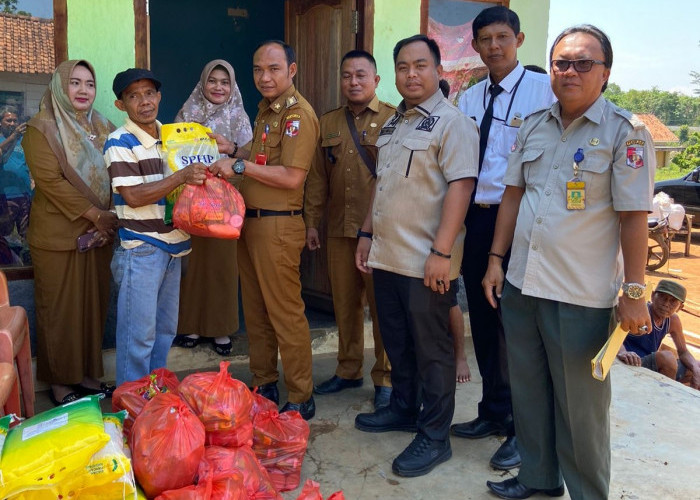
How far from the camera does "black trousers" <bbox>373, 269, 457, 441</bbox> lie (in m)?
3.18

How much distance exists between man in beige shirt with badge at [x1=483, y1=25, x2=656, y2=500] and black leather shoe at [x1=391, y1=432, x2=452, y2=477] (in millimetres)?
545

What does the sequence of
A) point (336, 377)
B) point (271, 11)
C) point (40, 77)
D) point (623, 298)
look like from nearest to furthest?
point (623, 298), point (40, 77), point (336, 377), point (271, 11)

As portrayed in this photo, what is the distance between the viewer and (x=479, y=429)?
11.7ft

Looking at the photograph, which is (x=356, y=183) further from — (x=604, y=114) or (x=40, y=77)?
(x=40, y=77)

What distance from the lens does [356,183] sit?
3.95 metres

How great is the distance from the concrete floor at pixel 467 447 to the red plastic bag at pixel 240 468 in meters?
0.38

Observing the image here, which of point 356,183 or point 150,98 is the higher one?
point 150,98

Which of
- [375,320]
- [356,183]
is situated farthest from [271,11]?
[375,320]

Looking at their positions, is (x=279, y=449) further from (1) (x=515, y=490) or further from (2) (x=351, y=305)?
(2) (x=351, y=305)

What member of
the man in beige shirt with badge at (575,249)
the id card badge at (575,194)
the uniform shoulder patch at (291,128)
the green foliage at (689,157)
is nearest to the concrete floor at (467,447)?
the man in beige shirt with badge at (575,249)

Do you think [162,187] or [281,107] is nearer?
[162,187]

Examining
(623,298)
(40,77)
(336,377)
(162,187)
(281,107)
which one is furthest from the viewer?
(336,377)

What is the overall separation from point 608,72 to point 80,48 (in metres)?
3.13

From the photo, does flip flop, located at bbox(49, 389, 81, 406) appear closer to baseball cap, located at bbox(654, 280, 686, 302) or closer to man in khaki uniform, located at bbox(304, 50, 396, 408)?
man in khaki uniform, located at bbox(304, 50, 396, 408)
